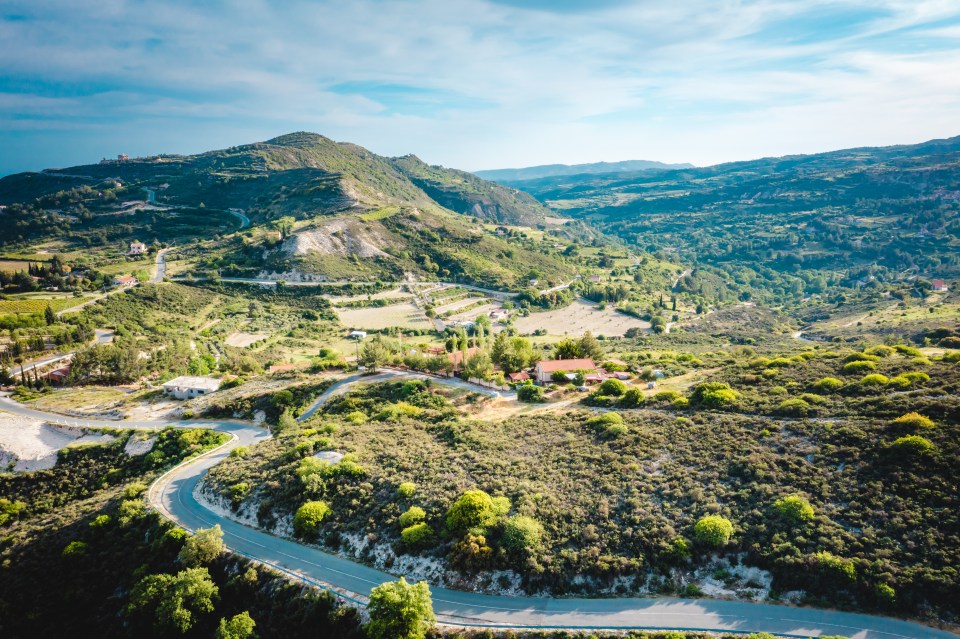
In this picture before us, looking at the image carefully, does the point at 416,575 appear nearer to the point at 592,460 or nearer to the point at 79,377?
the point at 592,460

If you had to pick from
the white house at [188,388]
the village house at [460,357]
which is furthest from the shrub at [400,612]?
the white house at [188,388]

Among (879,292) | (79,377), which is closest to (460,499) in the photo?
(79,377)

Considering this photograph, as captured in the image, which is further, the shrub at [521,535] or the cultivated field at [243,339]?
the cultivated field at [243,339]

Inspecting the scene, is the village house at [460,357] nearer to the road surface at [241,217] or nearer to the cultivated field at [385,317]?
the cultivated field at [385,317]

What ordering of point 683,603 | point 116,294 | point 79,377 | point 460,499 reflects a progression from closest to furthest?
point 683,603 < point 460,499 < point 79,377 < point 116,294

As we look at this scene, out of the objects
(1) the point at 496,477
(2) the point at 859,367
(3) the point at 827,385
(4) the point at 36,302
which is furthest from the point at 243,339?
(2) the point at 859,367

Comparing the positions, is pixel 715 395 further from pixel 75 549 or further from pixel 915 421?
pixel 75 549

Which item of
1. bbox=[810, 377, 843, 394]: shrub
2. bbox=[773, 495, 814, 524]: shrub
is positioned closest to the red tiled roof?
bbox=[810, 377, 843, 394]: shrub
